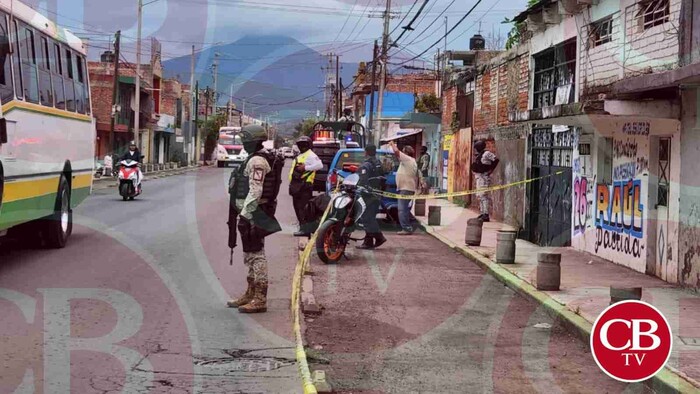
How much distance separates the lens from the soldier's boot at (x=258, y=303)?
8.60 metres

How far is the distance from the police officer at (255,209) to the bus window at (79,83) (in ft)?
24.4

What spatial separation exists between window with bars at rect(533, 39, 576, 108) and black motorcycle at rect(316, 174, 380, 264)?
14.8 feet

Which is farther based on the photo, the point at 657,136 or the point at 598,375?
the point at 657,136

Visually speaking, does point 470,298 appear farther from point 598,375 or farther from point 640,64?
point 640,64

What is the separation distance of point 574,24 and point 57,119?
9043 mm

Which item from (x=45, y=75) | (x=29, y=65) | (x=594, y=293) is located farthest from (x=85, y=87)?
(x=594, y=293)

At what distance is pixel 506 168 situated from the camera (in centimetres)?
1967

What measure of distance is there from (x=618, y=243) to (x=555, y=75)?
4.82m

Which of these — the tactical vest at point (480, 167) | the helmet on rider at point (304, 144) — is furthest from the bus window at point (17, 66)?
the tactical vest at point (480, 167)

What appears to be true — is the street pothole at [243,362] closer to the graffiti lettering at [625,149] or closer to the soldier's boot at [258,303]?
the soldier's boot at [258,303]

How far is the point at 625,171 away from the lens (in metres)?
12.6

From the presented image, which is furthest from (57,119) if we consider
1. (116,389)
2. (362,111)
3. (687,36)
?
(362,111)

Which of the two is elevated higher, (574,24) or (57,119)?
(574,24)

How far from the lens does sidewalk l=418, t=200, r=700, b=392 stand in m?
6.74
